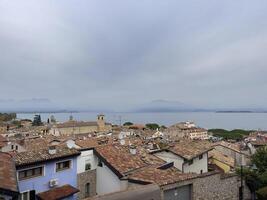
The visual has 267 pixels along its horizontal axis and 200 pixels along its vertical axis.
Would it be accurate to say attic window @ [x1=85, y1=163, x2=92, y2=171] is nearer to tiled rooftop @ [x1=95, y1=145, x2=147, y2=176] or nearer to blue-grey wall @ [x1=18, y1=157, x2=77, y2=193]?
blue-grey wall @ [x1=18, y1=157, x2=77, y2=193]

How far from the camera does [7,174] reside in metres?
12.6

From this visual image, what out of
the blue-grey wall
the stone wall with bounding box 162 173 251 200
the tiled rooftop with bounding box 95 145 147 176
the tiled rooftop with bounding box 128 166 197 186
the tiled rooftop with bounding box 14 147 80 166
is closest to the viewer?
the tiled rooftop with bounding box 128 166 197 186

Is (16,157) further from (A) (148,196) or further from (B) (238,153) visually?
(B) (238,153)

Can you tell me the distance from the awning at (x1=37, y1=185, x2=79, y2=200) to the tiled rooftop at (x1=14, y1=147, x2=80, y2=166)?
6.13ft

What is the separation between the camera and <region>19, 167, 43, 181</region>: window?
17461 mm

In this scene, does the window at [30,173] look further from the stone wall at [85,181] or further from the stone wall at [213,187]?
the stone wall at [213,187]

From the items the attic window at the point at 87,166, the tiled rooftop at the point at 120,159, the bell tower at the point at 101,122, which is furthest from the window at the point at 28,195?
the bell tower at the point at 101,122

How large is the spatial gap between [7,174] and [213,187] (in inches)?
395

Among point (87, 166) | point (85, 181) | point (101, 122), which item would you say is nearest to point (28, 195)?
point (85, 181)

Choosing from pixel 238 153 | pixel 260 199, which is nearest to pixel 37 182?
pixel 260 199

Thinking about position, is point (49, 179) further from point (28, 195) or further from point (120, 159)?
point (120, 159)

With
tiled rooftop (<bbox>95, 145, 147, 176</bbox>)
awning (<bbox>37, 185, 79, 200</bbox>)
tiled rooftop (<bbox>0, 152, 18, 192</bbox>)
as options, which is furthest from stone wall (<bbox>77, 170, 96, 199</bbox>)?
tiled rooftop (<bbox>0, 152, 18, 192</bbox>)

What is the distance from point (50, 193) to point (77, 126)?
272ft

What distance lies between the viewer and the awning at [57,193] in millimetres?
17500
